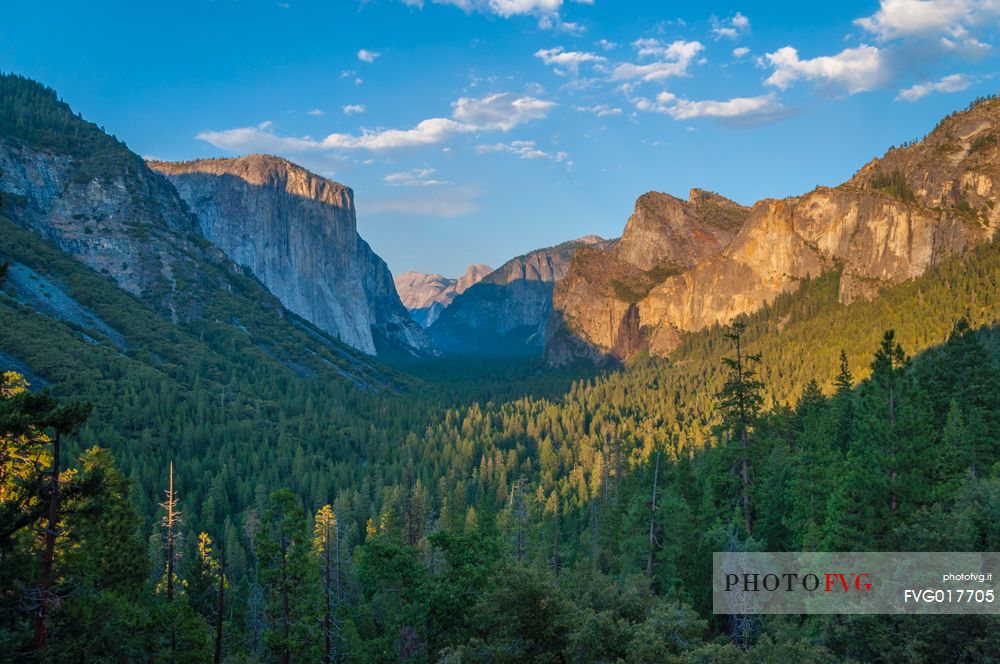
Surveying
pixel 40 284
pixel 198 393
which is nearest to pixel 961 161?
pixel 198 393

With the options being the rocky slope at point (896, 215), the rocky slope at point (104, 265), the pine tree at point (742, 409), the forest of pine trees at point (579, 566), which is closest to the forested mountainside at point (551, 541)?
the forest of pine trees at point (579, 566)

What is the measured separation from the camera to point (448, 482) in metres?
103

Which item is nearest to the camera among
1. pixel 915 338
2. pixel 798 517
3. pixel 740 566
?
pixel 740 566

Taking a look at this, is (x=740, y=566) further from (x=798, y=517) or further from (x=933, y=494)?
(x=798, y=517)

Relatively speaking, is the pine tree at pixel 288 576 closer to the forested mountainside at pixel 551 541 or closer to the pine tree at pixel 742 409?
the forested mountainside at pixel 551 541

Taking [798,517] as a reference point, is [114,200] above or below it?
above

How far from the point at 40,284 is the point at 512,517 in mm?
121826

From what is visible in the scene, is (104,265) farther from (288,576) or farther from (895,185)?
(895,185)

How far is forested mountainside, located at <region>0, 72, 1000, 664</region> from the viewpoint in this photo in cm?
1869

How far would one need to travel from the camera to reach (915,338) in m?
95.2

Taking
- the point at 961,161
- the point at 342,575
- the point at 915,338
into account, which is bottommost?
the point at 342,575

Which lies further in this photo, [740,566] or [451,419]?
[451,419]

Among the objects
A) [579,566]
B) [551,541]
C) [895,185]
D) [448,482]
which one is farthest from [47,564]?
[895,185]

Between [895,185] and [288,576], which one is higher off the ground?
[895,185]
